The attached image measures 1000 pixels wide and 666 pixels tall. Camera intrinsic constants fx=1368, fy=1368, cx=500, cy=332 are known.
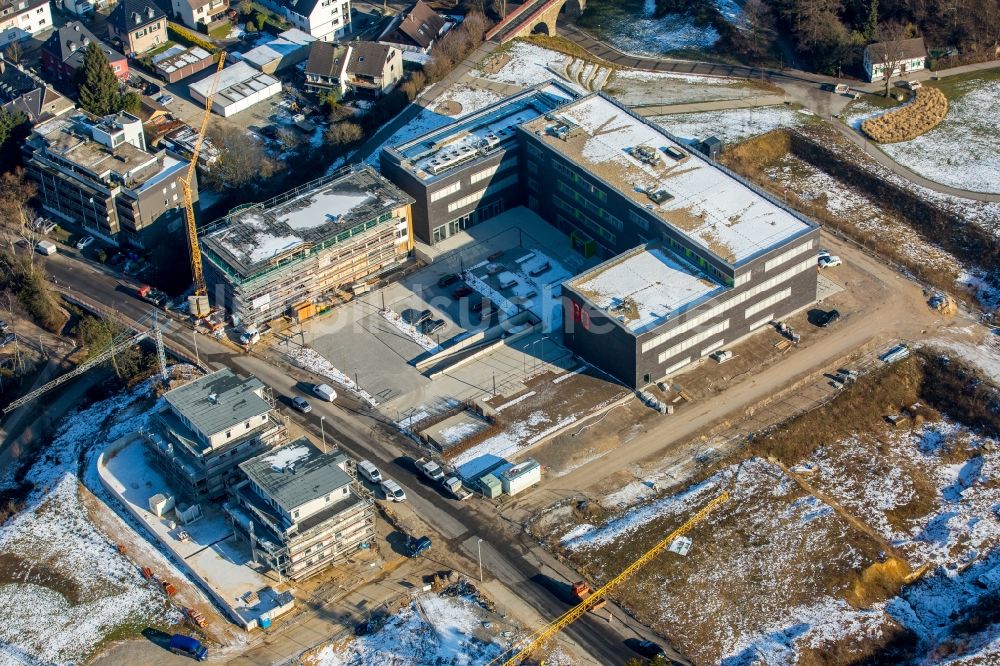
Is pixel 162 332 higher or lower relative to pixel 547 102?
lower

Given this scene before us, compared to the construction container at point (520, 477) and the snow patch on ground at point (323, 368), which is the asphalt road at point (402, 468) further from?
the construction container at point (520, 477)

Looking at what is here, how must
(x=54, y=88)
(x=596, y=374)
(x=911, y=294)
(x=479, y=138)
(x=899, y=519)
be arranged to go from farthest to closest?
(x=54, y=88)
(x=479, y=138)
(x=911, y=294)
(x=596, y=374)
(x=899, y=519)

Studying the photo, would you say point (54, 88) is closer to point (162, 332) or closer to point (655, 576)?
point (162, 332)

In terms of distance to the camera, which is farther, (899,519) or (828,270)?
(828,270)

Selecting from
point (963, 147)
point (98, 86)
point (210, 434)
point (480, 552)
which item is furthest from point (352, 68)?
point (480, 552)

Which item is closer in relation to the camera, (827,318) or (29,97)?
(827,318)

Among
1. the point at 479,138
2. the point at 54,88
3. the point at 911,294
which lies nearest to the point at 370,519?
the point at 479,138

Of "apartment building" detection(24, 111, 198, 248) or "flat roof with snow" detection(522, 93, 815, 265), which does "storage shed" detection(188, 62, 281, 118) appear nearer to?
"apartment building" detection(24, 111, 198, 248)

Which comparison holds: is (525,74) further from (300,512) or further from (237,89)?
(300,512)
